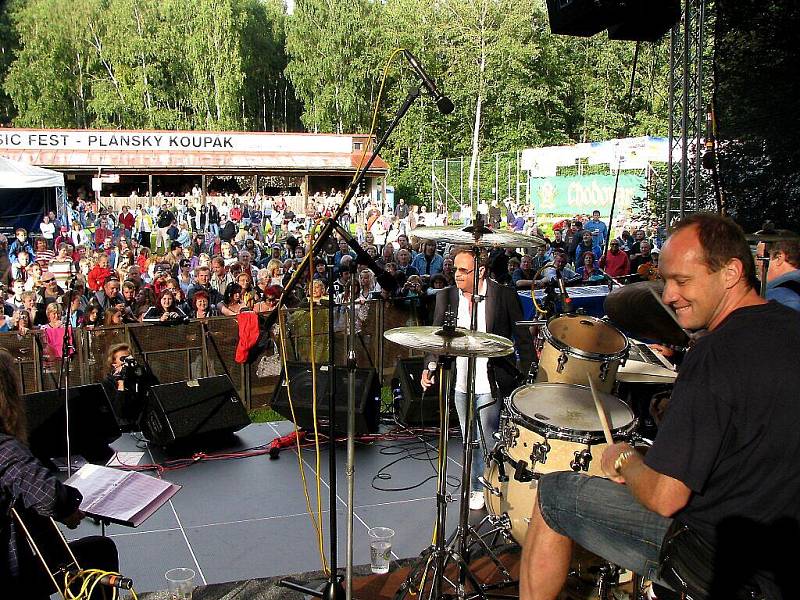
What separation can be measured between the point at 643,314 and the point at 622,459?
1.44 meters

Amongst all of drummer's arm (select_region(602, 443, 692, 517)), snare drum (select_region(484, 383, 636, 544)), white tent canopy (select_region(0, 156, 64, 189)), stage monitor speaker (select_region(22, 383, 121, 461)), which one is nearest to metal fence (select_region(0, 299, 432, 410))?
stage monitor speaker (select_region(22, 383, 121, 461))

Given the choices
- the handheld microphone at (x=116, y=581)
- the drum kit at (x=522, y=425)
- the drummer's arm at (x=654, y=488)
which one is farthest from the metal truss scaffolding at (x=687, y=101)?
the handheld microphone at (x=116, y=581)

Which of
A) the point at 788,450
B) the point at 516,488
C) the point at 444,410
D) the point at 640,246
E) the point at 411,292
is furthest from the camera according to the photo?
the point at 640,246

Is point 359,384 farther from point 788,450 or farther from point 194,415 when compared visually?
point 788,450

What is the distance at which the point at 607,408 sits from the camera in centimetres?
383

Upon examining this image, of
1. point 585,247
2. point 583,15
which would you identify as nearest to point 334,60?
point 585,247

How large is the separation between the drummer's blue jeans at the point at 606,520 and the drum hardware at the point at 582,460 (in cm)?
128

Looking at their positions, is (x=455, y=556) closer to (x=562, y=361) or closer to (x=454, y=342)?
(x=454, y=342)

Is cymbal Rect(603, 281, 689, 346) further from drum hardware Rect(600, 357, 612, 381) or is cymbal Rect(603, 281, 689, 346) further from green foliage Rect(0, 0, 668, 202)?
green foliage Rect(0, 0, 668, 202)

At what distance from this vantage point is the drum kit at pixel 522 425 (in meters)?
3.67

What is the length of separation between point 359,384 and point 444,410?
320cm

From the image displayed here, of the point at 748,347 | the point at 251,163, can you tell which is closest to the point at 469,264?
the point at 748,347

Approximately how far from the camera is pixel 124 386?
22.9ft

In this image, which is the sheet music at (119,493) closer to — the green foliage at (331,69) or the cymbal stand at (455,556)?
the cymbal stand at (455,556)
